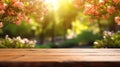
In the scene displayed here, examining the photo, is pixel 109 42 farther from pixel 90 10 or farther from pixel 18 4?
pixel 18 4

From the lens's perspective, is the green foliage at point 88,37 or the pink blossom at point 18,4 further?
A: the green foliage at point 88,37

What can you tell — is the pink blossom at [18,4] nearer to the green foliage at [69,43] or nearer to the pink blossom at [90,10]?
the pink blossom at [90,10]

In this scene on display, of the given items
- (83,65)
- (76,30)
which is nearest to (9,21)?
(83,65)

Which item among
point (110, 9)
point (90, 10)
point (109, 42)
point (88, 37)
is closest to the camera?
point (110, 9)

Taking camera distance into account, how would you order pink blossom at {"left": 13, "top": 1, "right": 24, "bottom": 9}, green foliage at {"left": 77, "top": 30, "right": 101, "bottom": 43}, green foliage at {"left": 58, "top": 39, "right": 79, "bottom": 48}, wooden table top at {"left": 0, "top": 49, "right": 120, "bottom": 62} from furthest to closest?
green foliage at {"left": 58, "top": 39, "right": 79, "bottom": 48} → green foliage at {"left": 77, "top": 30, "right": 101, "bottom": 43} → pink blossom at {"left": 13, "top": 1, "right": 24, "bottom": 9} → wooden table top at {"left": 0, "top": 49, "right": 120, "bottom": 62}

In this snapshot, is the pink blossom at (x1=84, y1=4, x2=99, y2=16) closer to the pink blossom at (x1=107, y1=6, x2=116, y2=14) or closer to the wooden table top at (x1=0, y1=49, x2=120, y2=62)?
the pink blossom at (x1=107, y1=6, x2=116, y2=14)

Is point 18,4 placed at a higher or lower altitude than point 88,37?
higher

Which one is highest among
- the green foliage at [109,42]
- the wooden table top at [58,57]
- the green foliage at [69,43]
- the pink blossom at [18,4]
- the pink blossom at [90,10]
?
the pink blossom at [18,4]

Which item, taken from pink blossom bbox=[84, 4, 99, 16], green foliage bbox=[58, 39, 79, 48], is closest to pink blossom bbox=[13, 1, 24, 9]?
pink blossom bbox=[84, 4, 99, 16]

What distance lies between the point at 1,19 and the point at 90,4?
2.60 m

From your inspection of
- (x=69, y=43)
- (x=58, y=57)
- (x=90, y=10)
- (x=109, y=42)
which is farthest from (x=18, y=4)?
A: (x=69, y=43)

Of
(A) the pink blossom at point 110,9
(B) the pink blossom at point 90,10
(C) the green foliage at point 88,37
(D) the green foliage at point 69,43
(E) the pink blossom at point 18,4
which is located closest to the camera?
(E) the pink blossom at point 18,4

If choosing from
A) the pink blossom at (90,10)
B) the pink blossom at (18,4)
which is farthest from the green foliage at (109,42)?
the pink blossom at (18,4)

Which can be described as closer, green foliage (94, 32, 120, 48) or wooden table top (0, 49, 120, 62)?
wooden table top (0, 49, 120, 62)
